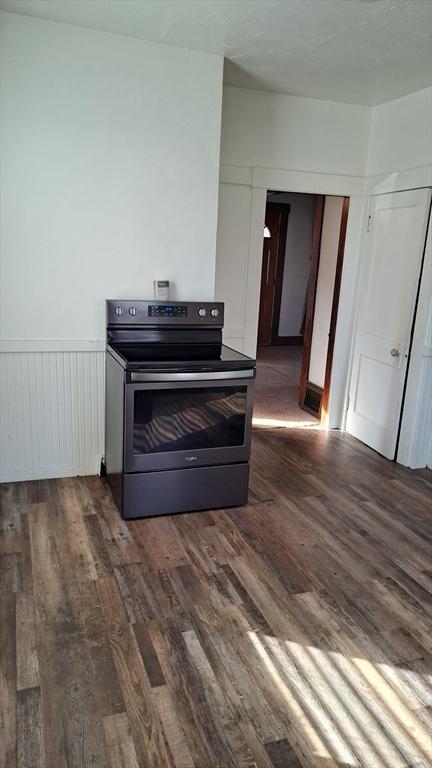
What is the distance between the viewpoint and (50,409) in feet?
10.5

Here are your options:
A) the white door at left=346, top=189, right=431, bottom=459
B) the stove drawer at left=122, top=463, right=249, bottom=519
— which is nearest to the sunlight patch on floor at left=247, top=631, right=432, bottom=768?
the stove drawer at left=122, top=463, right=249, bottom=519

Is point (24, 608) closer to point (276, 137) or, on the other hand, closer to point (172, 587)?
point (172, 587)

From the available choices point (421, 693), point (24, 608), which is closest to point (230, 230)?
point (24, 608)

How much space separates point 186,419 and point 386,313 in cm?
197

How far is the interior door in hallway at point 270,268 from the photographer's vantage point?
320 inches

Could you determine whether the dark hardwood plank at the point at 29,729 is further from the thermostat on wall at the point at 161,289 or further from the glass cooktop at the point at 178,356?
the thermostat on wall at the point at 161,289

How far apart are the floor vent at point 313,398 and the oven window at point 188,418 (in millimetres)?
2137

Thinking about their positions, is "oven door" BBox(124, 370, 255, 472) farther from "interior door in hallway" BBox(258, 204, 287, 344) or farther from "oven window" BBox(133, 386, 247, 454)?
"interior door in hallway" BBox(258, 204, 287, 344)

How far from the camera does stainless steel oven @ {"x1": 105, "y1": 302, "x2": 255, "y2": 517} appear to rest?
2.67 m

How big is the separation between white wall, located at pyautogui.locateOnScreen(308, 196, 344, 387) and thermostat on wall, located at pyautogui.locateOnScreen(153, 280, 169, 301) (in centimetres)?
193

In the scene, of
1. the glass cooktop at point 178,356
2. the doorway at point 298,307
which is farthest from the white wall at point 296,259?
the glass cooktop at point 178,356

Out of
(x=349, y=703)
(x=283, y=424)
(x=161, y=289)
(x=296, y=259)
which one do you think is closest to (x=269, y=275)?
(x=296, y=259)

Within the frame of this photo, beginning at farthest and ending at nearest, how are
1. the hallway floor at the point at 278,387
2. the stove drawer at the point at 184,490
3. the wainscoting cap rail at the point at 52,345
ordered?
the hallway floor at the point at 278,387, the wainscoting cap rail at the point at 52,345, the stove drawer at the point at 184,490

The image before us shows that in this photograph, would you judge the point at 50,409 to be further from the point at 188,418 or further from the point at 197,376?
the point at 197,376
